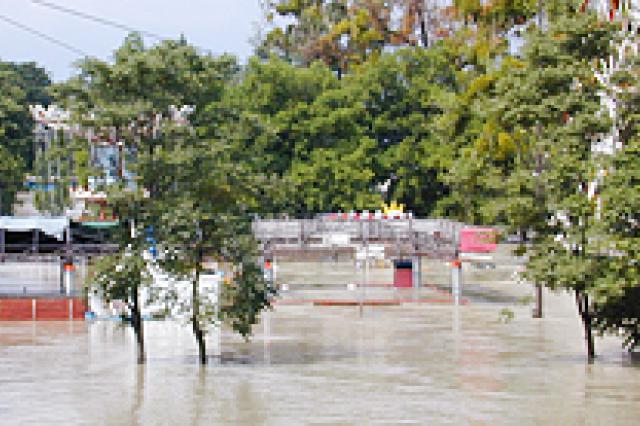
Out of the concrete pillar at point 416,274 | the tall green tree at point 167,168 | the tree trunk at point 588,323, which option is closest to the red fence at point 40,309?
the tall green tree at point 167,168

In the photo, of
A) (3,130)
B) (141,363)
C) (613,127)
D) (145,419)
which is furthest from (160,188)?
(3,130)

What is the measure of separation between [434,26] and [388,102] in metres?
9.50

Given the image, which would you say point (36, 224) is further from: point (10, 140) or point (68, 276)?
point (10, 140)

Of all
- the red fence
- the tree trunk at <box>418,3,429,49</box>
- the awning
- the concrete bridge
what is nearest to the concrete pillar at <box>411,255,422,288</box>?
the concrete bridge

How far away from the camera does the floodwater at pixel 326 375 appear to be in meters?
21.0

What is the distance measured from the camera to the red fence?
42719mm

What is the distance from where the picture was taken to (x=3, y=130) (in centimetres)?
8412

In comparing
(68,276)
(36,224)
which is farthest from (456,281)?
(36,224)

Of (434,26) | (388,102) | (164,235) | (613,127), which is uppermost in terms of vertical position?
(434,26)

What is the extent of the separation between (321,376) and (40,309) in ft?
62.0

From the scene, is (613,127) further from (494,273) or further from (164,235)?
(494,273)

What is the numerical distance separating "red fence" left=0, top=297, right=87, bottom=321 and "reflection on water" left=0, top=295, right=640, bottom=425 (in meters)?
0.92

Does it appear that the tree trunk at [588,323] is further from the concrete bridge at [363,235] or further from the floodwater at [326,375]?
the concrete bridge at [363,235]

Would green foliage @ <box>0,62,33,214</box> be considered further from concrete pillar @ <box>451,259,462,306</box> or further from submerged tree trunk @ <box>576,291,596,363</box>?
submerged tree trunk @ <box>576,291,596,363</box>
